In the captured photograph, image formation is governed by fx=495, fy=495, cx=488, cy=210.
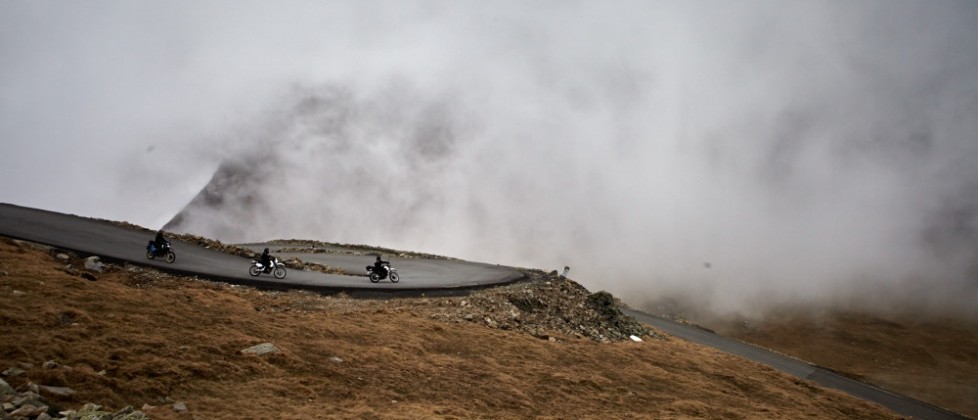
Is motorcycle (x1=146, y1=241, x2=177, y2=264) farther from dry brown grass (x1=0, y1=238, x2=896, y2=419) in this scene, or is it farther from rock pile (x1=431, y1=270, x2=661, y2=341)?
rock pile (x1=431, y1=270, x2=661, y2=341)

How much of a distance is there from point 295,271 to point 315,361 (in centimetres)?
1241

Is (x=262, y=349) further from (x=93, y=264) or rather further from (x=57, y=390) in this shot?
(x=93, y=264)

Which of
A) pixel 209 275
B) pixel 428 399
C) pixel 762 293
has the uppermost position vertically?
pixel 762 293

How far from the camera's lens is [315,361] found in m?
10.6

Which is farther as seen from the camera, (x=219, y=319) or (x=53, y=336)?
(x=219, y=319)

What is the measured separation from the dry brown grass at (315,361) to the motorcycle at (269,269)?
92.9 inches

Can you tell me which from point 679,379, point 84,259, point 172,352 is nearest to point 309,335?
point 172,352

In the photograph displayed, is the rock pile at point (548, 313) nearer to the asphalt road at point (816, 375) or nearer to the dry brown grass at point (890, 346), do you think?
the asphalt road at point (816, 375)

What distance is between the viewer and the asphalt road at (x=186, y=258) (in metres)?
17.2

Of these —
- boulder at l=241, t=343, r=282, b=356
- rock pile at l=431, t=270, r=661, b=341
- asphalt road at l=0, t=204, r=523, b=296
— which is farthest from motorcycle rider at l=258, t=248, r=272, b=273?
boulder at l=241, t=343, r=282, b=356

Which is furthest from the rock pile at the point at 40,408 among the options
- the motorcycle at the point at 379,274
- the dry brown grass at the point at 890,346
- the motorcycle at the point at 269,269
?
the dry brown grass at the point at 890,346

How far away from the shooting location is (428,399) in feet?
32.5

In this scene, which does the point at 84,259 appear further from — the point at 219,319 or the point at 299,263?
the point at 299,263

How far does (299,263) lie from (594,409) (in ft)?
54.7
